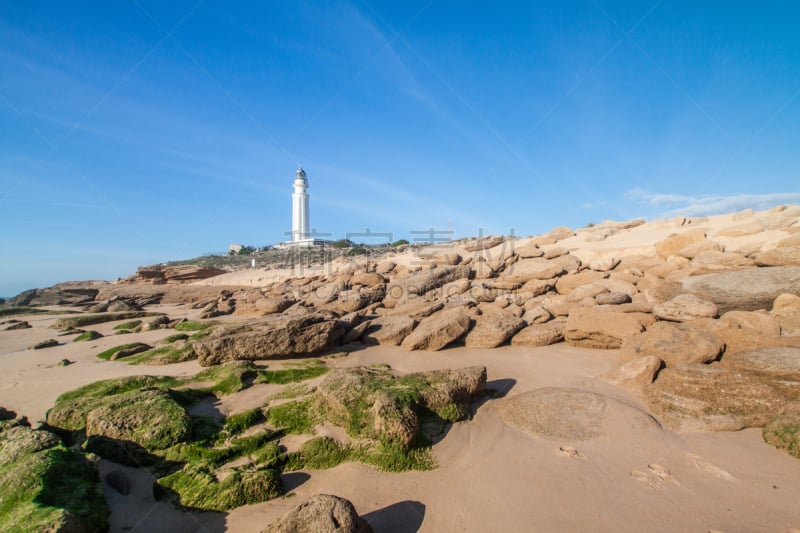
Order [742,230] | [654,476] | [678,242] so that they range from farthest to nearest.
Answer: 1. [678,242]
2. [742,230]
3. [654,476]

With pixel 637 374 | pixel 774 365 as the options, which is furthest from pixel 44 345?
pixel 774 365

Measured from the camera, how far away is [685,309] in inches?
284

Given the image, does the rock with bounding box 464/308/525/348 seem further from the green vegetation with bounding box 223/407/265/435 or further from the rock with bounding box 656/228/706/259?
the rock with bounding box 656/228/706/259

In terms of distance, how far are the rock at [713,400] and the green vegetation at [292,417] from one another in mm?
4770

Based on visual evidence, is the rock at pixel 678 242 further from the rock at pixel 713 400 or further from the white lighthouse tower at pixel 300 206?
the white lighthouse tower at pixel 300 206

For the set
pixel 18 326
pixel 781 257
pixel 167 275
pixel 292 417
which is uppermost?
pixel 167 275

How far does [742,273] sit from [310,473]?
30.2 feet

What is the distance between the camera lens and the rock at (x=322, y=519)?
2.94 meters

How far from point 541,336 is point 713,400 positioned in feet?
11.4

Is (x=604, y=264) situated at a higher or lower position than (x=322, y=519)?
higher

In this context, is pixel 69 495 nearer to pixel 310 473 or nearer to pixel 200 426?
pixel 200 426

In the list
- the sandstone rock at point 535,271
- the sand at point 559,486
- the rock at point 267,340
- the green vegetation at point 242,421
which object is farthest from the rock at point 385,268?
the green vegetation at point 242,421

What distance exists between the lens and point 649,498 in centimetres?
363

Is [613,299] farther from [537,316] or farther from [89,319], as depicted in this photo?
[89,319]
